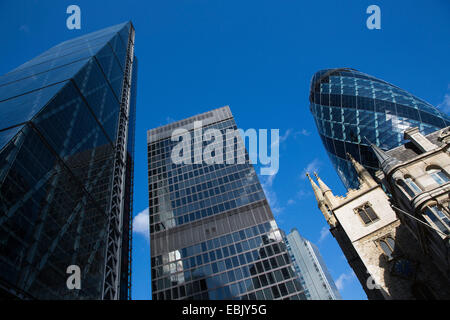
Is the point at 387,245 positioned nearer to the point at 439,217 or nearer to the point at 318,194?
the point at 439,217

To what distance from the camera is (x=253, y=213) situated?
159 ft

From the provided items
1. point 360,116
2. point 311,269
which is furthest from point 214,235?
point 311,269

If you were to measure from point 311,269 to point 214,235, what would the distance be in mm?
114266

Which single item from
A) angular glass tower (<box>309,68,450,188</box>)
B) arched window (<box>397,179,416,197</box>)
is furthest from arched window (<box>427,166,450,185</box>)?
angular glass tower (<box>309,68,450,188</box>)

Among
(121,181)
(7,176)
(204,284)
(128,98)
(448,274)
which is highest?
(128,98)

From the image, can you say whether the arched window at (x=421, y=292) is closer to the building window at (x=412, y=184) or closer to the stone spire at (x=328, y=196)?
the building window at (x=412, y=184)

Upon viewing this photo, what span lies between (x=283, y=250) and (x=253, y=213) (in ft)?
27.5

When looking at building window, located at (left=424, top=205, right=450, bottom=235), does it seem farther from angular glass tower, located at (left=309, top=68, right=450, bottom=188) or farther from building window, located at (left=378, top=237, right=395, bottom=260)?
angular glass tower, located at (left=309, top=68, right=450, bottom=188)

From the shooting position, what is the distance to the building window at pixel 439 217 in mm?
20047

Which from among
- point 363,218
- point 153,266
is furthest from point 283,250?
point 153,266

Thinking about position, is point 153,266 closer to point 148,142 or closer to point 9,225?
point 9,225

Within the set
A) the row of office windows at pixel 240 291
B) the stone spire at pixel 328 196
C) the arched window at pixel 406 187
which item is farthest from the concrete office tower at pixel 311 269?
the arched window at pixel 406 187

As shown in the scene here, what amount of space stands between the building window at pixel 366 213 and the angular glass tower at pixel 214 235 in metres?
11.9

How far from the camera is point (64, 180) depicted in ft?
127
